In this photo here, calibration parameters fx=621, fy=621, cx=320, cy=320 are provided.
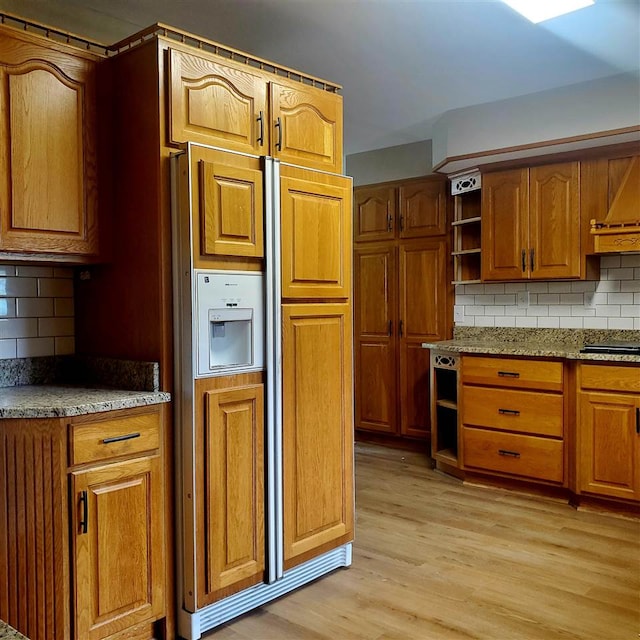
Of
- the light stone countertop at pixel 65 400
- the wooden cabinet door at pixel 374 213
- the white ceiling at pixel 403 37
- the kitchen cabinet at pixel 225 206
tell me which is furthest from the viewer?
the wooden cabinet door at pixel 374 213

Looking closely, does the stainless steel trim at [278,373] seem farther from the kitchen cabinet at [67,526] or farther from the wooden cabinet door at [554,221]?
the wooden cabinet door at [554,221]

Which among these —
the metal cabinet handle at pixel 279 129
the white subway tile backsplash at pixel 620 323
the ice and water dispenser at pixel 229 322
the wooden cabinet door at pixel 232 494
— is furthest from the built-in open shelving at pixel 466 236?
the wooden cabinet door at pixel 232 494

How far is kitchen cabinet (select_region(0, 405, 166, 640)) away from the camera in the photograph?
200cm

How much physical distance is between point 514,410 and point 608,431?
56cm

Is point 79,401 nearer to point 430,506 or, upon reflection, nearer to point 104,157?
point 104,157

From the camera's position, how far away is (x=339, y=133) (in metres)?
2.90

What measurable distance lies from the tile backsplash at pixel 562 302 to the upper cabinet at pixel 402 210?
57 cm

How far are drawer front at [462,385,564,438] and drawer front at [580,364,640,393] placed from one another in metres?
0.22

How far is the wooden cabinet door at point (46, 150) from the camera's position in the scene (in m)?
2.20

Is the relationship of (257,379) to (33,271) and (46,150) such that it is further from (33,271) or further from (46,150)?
(46,150)

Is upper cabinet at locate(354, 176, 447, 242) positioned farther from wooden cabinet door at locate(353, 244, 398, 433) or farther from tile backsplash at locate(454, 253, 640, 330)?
tile backsplash at locate(454, 253, 640, 330)

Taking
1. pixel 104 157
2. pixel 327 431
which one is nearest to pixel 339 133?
pixel 104 157

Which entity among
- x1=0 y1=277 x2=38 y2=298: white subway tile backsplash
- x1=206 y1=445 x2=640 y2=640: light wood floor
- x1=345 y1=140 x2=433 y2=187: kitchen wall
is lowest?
x1=206 y1=445 x2=640 y2=640: light wood floor

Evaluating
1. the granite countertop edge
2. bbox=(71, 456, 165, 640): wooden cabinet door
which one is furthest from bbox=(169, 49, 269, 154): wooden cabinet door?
the granite countertop edge
